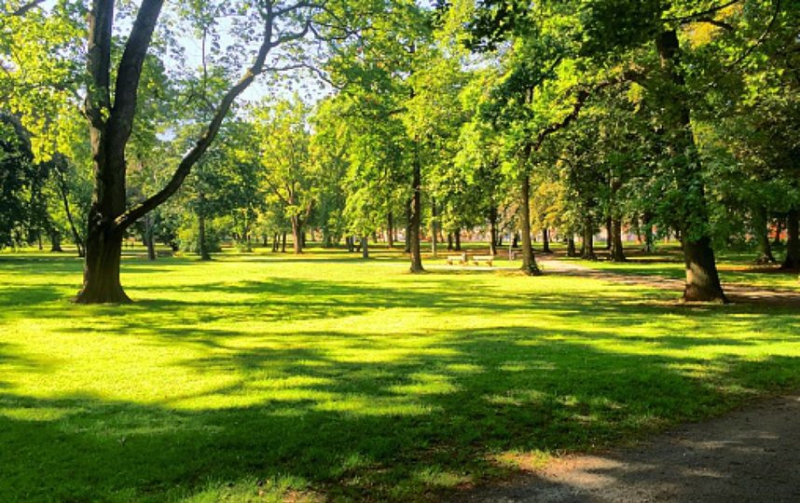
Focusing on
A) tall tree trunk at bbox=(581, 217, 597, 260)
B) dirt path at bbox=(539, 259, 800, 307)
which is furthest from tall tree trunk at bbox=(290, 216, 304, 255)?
dirt path at bbox=(539, 259, 800, 307)

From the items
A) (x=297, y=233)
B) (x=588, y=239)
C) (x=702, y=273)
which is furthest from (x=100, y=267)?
(x=297, y=233)

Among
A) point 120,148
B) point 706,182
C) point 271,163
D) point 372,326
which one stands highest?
point 271,163

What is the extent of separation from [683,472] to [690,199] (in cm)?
1100

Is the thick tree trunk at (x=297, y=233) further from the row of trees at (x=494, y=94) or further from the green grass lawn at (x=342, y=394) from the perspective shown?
the green grass lawn at (x=342, y=394)

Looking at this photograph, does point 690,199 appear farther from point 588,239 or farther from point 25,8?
point 588,239

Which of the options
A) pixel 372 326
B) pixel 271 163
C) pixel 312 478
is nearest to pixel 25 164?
pixel 271 163

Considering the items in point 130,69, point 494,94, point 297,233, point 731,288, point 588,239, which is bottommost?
point 731,288

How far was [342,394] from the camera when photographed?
6.33 m

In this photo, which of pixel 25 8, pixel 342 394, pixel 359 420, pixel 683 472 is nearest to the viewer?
pixel 683 472

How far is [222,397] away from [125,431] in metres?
1.26

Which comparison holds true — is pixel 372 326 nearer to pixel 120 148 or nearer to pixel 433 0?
pixel 433 0

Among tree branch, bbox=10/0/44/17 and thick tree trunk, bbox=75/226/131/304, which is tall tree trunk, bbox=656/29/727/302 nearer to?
thick tree trunk, bbox=75/226/131/304

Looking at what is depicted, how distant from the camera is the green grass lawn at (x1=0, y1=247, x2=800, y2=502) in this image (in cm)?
430

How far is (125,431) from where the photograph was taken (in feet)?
17.0
